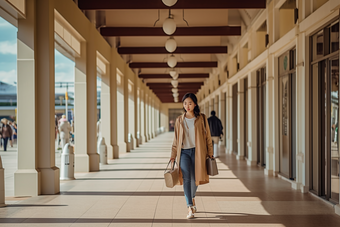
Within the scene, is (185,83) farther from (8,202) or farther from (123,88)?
(8,202)

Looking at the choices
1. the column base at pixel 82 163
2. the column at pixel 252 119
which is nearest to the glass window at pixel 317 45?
the column at pixel 252 119

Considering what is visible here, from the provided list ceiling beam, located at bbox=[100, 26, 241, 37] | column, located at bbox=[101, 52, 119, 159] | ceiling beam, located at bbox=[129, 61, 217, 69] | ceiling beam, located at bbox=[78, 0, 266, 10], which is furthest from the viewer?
ceiling beam, located at bbox=[129, 61, 217, 69]

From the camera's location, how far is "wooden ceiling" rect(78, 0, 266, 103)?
31.1 feet

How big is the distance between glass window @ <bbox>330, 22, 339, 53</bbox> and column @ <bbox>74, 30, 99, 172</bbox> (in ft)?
21.7

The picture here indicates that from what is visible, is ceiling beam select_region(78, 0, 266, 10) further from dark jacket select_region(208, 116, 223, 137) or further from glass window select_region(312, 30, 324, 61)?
dark jacket select_region(208, 116, 223, 137)

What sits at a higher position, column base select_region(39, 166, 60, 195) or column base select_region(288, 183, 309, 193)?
column base select_region(39, 166, 60, 195)

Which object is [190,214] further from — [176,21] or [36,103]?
[176,21]

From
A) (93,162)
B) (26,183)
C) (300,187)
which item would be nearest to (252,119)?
(300,187)

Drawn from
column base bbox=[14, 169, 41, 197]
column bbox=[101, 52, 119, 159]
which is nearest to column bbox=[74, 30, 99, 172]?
column bbox=[101, 52, 119, 159]

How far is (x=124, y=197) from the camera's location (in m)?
6.73

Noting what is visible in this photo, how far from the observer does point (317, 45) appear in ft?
21.7

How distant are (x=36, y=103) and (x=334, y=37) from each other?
201 inches

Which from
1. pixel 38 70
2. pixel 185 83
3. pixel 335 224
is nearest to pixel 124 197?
pixel 38 70

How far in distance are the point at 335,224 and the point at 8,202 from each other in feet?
16.0
